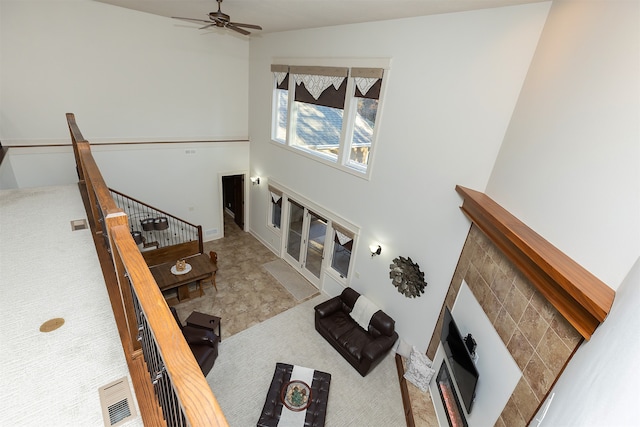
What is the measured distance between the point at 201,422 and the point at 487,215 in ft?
10.2

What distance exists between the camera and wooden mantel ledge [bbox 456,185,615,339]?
176cm

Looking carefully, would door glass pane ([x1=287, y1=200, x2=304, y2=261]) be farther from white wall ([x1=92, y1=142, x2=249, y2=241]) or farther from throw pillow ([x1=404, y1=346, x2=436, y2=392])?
throw pillow ([x1=404, y1=346, x2=436, y2=392])

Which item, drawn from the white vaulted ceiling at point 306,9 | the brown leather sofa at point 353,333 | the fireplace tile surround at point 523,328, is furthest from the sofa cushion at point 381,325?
the white vaulted ceiling at point 306,9

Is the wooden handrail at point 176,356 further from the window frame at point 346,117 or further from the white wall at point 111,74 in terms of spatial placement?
the white wall at point 111,74

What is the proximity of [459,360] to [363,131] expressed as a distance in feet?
11.8

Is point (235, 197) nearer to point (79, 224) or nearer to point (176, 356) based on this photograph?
point (79, 224)

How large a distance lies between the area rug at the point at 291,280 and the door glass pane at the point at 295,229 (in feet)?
1.18

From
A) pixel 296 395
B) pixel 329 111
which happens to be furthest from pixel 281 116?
pixel 296 395

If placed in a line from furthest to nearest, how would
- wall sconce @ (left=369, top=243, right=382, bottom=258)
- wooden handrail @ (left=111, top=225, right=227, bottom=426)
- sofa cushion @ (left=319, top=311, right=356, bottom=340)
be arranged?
sofa cushion @ (left=319, top=311, right=356, bottom=340), wall sconce @ (left=369, top=243, right=382, bottom=258), wooden handrail @ (left=111, top=225, right=227, bottom=426)

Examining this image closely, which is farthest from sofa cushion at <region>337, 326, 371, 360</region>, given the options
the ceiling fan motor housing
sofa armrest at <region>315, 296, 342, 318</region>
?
the ceiling fan motor housing

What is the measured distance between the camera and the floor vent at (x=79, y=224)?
107 inches

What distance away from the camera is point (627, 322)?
1392 mm

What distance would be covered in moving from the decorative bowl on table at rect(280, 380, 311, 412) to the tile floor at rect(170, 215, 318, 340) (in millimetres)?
1630

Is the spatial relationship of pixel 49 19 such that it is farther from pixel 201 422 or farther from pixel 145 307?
pixel 201 422
